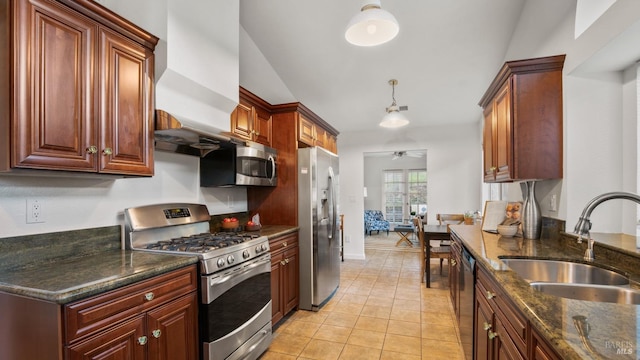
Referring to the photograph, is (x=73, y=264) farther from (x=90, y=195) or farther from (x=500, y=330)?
(x=500, y=330)

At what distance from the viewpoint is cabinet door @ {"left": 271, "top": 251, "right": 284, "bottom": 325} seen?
2689 millimetres

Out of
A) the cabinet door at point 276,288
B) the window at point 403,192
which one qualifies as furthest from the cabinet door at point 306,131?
the window at point 403,192

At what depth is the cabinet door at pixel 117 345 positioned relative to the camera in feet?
3.99

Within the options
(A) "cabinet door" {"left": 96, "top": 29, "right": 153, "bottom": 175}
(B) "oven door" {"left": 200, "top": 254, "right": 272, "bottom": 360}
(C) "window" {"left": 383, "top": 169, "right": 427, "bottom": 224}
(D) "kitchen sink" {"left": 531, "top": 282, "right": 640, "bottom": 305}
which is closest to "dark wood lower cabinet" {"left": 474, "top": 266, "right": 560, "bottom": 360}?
(D) "kitchen sink" {"left": 531, "top": 282, "right": 640, "bottom": 305}

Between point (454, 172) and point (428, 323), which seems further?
point (454, 172)

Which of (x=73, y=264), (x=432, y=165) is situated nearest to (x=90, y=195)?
(x=73, y=264)

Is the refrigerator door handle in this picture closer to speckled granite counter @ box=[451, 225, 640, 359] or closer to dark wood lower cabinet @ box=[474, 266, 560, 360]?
dark wood lower cabinet @ box=[474, 266, 560, 360]

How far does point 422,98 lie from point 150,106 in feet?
12.1

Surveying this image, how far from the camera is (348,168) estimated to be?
19.1 ft

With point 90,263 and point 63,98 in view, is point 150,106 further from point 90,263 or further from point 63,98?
point 90,263

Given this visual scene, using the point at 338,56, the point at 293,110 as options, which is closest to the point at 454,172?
the point at 338,56

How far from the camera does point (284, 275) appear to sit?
2900 mm

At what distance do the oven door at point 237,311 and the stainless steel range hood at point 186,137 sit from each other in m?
0.93

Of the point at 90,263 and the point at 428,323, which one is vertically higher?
the point at 90,263
